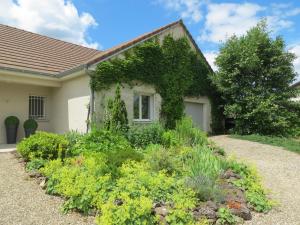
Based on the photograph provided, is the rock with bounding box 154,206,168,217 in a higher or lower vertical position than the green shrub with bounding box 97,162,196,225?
lower

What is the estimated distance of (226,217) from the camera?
179 inches

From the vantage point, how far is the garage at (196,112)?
15586 millimetres

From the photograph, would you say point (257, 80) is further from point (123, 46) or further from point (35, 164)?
point (35, 164)

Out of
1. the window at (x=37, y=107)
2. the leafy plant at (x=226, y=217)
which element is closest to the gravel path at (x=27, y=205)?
the leafy plant at (x=226, y=217)

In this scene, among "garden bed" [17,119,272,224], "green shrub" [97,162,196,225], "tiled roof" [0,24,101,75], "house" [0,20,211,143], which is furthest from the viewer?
"tiled roof" [0,24,101,75]

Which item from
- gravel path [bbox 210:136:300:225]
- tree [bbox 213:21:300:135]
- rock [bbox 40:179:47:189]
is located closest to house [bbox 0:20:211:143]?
tree [bbox 213:21:300:135]

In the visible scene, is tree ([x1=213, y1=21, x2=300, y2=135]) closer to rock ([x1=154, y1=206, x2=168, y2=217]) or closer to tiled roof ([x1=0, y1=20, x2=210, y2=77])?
tiled roof ([x1=0, y1=20, x2=210, y2=77])

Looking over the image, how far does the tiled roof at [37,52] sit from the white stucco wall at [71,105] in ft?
3.38

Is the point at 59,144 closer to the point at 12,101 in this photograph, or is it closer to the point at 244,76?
the point at 12,101

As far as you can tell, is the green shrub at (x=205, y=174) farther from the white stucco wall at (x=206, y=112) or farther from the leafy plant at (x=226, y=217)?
the white stucco wall at (x=206, y=112)

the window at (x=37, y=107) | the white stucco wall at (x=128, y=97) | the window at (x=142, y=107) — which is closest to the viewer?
the white stucco wall at (x=128, y=97)

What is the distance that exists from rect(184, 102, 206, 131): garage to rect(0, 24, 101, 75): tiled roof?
6.23 meters

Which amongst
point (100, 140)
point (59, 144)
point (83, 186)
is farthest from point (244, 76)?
point (83, 186)

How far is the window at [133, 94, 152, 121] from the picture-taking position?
12844mm
